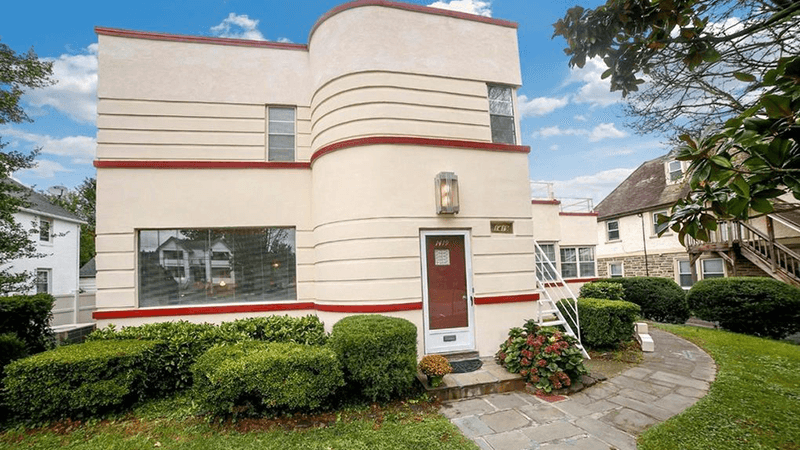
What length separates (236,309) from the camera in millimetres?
6605

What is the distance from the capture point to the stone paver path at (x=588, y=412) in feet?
12.4

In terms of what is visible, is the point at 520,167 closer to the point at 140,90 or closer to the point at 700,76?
the point at 700,76

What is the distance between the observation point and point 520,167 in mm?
6887

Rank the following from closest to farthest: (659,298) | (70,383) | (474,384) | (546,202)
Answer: (70,383), (474,384), (659,298), (546,202)

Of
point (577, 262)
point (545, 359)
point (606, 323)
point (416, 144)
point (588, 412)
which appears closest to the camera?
point (588, 412)

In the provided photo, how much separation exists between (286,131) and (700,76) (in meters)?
7.09

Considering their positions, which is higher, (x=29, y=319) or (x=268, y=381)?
(x=29, y=319)

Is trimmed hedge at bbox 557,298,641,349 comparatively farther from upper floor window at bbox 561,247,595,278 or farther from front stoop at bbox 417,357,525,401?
upper floor window at bbox 561,247,595,278

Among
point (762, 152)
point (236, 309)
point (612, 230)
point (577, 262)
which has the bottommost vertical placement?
point (236, 309)

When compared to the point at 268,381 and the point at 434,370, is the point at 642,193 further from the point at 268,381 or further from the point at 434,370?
the point at 268,381

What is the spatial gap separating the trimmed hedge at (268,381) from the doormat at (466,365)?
6.99 ft

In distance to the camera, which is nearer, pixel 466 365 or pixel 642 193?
pixel 466 365

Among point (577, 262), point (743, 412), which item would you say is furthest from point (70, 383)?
point (577, 262)

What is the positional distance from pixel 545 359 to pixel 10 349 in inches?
309
